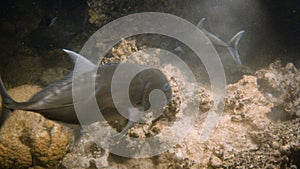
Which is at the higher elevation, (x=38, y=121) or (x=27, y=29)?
(x=27, y=29)

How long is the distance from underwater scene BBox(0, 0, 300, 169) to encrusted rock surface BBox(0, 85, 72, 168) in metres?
0.01

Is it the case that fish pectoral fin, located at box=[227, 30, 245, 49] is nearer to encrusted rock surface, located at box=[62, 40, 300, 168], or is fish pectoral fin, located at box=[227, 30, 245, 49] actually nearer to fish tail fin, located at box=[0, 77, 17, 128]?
encrusted rock surface, located at box=[62, 40, 300, 168]

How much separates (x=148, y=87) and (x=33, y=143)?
202cm

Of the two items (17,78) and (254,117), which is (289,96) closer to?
(254,117)

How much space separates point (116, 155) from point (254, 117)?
216 cm

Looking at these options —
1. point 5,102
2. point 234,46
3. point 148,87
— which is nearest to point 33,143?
point 5,102

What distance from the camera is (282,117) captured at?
402 centimetres

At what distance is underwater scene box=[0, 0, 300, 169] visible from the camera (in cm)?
243

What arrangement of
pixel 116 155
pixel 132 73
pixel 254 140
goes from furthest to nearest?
pixel 254 140 → pixel 116 155 → pixel 132 73

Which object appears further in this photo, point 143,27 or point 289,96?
point 143,27

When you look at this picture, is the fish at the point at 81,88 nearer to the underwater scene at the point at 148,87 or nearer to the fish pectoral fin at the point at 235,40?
the underwater scene at the point at 148,87

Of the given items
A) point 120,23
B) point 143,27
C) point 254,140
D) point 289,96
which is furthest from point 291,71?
point 120,23

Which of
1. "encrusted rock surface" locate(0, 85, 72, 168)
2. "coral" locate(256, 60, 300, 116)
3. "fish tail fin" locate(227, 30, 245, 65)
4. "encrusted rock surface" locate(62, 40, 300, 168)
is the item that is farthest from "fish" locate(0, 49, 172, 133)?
"fish tail fin" locate(227, 30, 245, 65)

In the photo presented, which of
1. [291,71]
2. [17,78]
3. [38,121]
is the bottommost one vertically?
[38,121]
